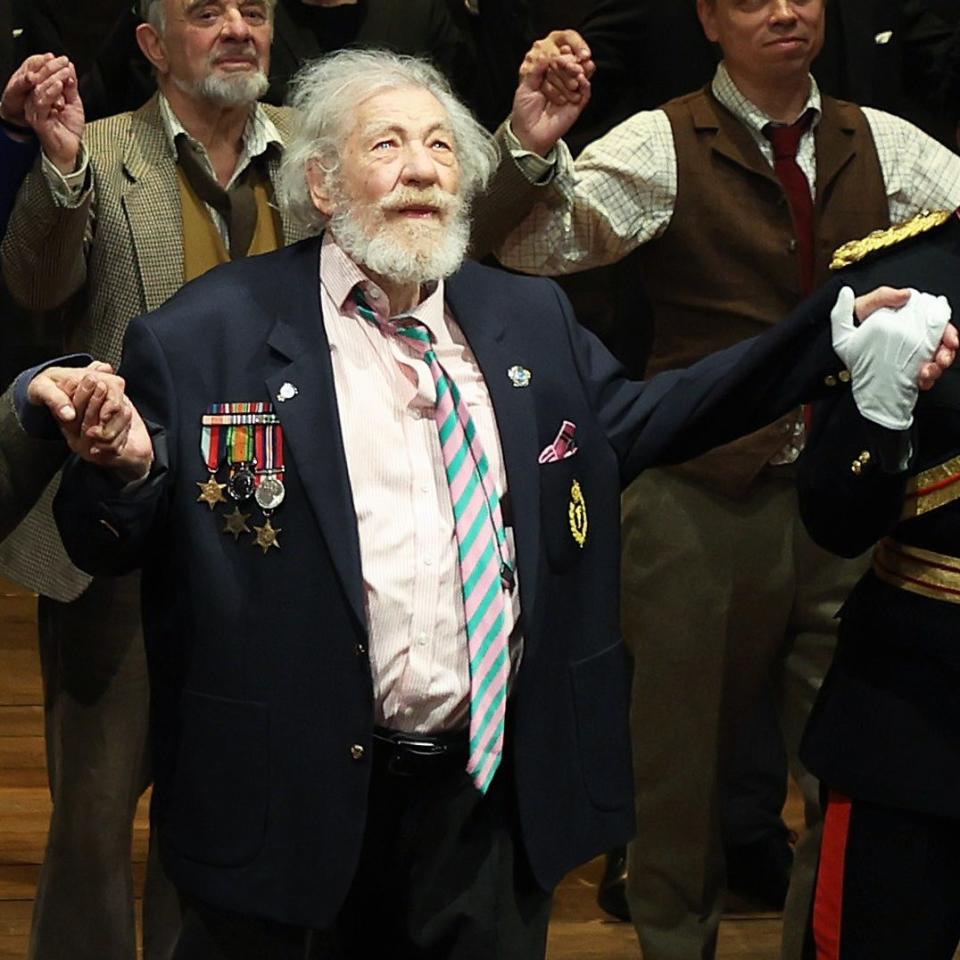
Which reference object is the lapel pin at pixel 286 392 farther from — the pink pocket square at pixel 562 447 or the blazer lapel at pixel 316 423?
the pink pocket square at pixel 562 447

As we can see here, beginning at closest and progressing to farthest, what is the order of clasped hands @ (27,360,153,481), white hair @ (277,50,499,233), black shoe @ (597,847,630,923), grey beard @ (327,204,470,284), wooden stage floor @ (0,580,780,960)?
1. clasped hands @ (27,360,153,481)
2. grey beard @ (327,204,470,284)
3. white hair @ (277,50,499,233)
4. wooden stage floor @ (0,580,780,960)
5. black shoe @ (597,847,630,923)

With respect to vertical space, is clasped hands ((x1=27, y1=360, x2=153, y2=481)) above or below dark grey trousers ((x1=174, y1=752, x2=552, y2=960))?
above

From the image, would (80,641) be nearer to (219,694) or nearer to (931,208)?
(219,694)

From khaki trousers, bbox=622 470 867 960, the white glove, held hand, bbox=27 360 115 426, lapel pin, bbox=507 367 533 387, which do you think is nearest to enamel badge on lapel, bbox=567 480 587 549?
lapel pin, bbox=507 367 533 387

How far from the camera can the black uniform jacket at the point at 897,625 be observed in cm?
278

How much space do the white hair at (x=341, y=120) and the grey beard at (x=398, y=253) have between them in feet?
0.32

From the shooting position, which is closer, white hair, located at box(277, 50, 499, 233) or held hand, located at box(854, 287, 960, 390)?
held hand, located at box(854, 287, 960, 390)

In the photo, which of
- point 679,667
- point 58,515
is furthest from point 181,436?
point 679,667

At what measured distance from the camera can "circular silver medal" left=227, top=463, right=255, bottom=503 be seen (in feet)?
8.51

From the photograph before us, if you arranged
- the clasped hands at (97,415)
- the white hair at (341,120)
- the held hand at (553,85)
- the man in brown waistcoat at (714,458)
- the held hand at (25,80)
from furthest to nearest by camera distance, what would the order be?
the man in brown waistcoat at (714,458) → the held hand at (553,85) → the held hand at (25,80) → the white hair at (341,120) → the clasped hands at (97,415)

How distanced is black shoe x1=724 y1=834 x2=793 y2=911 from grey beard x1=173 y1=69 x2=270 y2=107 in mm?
1708

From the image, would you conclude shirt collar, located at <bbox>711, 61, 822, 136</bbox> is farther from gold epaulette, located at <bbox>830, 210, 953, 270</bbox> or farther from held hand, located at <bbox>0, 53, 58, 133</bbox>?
held hand, located at <bbox>0, 53, 58, 133</bbox>

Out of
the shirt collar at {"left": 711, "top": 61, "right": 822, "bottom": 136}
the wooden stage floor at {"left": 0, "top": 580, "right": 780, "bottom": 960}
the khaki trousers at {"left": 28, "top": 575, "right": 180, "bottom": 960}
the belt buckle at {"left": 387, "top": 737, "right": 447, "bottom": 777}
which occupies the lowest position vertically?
the wooden stage floor at {"left": 0, "top": 580, "right": 780, "bottom": 960}

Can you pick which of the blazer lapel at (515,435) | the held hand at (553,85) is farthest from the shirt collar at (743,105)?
the blazer lapel at (515,435)
